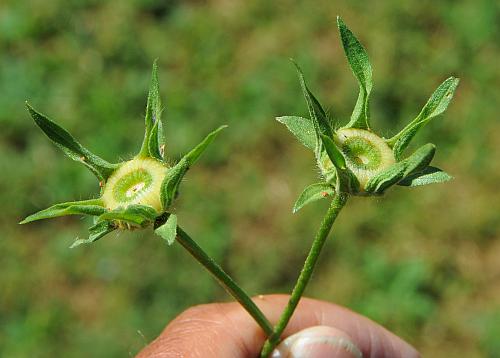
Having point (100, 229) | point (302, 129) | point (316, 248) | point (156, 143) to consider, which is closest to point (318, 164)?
point (302, 129)

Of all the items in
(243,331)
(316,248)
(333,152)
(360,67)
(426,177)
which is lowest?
(243,331)

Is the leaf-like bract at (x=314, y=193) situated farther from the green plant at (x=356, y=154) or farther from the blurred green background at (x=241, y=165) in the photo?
the blurred green background at (x=241, y=165)

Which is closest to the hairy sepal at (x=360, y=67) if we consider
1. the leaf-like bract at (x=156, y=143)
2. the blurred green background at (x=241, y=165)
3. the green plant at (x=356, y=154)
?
the green plant at (x=356, y=154)

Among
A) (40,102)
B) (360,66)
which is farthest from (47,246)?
(360,66)

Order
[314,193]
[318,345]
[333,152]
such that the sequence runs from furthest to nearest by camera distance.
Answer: [318,345] < [314,193] < [333,152]

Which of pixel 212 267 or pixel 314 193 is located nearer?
pixel 314 193

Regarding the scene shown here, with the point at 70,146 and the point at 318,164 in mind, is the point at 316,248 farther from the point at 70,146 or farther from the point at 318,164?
the point at 70,146

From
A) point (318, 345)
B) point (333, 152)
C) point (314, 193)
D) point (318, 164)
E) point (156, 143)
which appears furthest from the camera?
point (318, 345)
